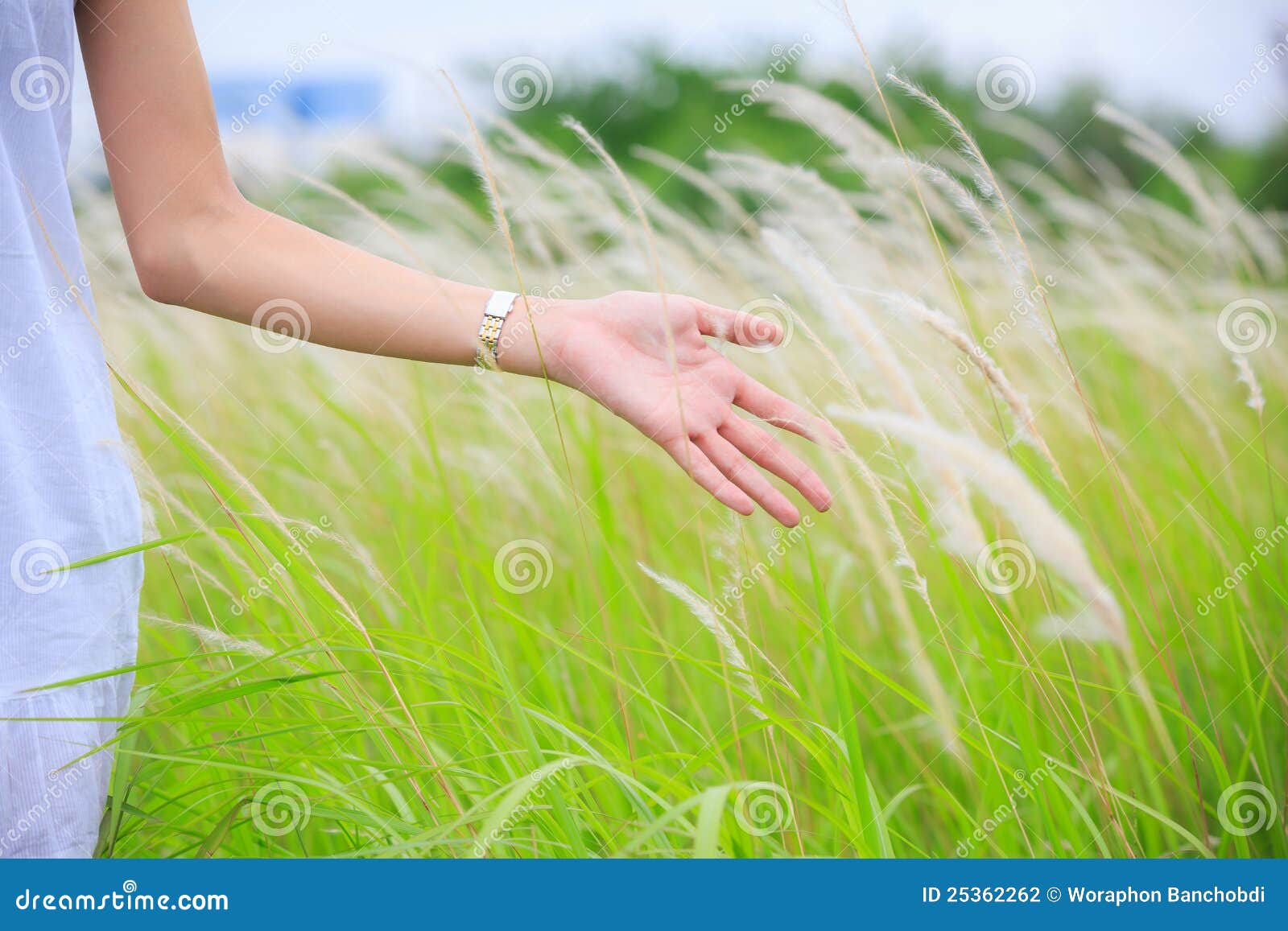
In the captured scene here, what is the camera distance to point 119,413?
9.73 feet

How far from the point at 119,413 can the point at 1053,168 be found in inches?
333

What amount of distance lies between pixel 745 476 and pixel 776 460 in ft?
0.13

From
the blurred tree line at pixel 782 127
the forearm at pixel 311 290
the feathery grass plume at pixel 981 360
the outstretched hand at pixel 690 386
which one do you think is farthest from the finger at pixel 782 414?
the blurred tree line at pixel 782 127

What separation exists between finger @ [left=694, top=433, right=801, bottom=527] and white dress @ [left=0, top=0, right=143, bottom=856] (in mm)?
639

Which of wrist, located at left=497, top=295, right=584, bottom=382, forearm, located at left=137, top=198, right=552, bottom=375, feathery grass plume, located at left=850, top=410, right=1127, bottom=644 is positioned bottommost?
feathery grass plume, located at left=850, top=410, right=1127, bottom=644

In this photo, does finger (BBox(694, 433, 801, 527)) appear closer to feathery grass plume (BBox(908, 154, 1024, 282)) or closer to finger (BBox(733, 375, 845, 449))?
finger (BBox(733, 375, 845, 449))

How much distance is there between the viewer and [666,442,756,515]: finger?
1126 millimetres

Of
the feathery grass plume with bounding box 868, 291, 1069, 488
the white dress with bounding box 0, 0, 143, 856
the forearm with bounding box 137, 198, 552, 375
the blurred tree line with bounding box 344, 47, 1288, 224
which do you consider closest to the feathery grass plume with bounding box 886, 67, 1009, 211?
the feathery grass plume with bounding box 868, 291, 1069, 488

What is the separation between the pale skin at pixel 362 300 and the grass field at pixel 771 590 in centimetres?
7

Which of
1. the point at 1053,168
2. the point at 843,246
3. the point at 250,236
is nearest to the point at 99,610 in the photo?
the point at 250,236

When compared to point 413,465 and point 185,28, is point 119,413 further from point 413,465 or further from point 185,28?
point 185,28

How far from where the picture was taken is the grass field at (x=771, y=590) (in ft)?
3.42

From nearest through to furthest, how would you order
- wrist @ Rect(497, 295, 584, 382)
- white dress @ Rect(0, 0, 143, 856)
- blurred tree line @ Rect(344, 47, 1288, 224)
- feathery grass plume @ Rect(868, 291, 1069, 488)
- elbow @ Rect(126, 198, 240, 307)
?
white dress @ Rect(0, 0, 143, 856)
feathery grass plume @ Rect(868, 291, 1069, 488)
elbow @ Rect(126, 198, 240, 307)
wrist @ Rect(497, 295, 584, 382)
blurred tree line @ Rect(344, 47, 1288, 224)
